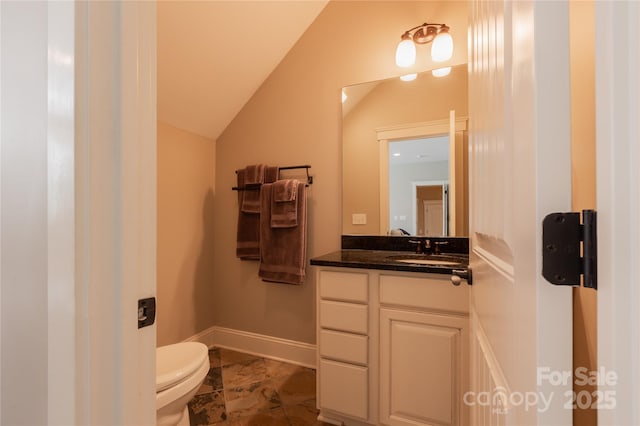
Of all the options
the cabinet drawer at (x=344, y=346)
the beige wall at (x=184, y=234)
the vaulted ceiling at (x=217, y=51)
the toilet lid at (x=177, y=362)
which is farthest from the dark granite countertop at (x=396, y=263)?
the vaulted ceiling at (x=217, y=51)

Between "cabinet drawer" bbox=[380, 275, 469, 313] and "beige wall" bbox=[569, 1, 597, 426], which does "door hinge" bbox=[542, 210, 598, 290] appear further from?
"cabinet drawer" bbox=[380, 275, 469, 313]

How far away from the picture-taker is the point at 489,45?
58cm

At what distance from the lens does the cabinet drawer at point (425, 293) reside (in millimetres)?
1331

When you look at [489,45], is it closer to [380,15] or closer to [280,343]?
[380,15]

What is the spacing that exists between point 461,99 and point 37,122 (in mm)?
1999

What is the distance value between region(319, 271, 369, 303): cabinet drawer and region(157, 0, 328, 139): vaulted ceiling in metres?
1.66

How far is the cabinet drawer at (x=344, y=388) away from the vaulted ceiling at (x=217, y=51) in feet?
6.71

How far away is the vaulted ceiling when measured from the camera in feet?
5.88

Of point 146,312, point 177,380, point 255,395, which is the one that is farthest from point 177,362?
point 146,312

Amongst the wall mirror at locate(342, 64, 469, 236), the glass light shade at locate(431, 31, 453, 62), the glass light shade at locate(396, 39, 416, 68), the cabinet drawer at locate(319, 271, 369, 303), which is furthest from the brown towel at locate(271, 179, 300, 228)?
the glass light shade at locate(431, 31, 453, 62)

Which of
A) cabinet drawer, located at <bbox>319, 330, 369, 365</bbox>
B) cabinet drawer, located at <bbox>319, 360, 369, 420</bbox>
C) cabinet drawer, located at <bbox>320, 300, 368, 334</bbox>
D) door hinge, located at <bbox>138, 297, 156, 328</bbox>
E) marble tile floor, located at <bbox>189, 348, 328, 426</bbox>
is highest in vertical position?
door hinge, located at <bbox>138, 297, 156, 328</bbox>

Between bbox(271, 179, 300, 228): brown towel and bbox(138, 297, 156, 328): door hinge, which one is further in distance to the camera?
bbox(271, 179, 300, 228): brown towel

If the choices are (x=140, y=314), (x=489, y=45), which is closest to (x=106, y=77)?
(x=140, y=314)

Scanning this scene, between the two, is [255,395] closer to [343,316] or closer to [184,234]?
[343,316]
